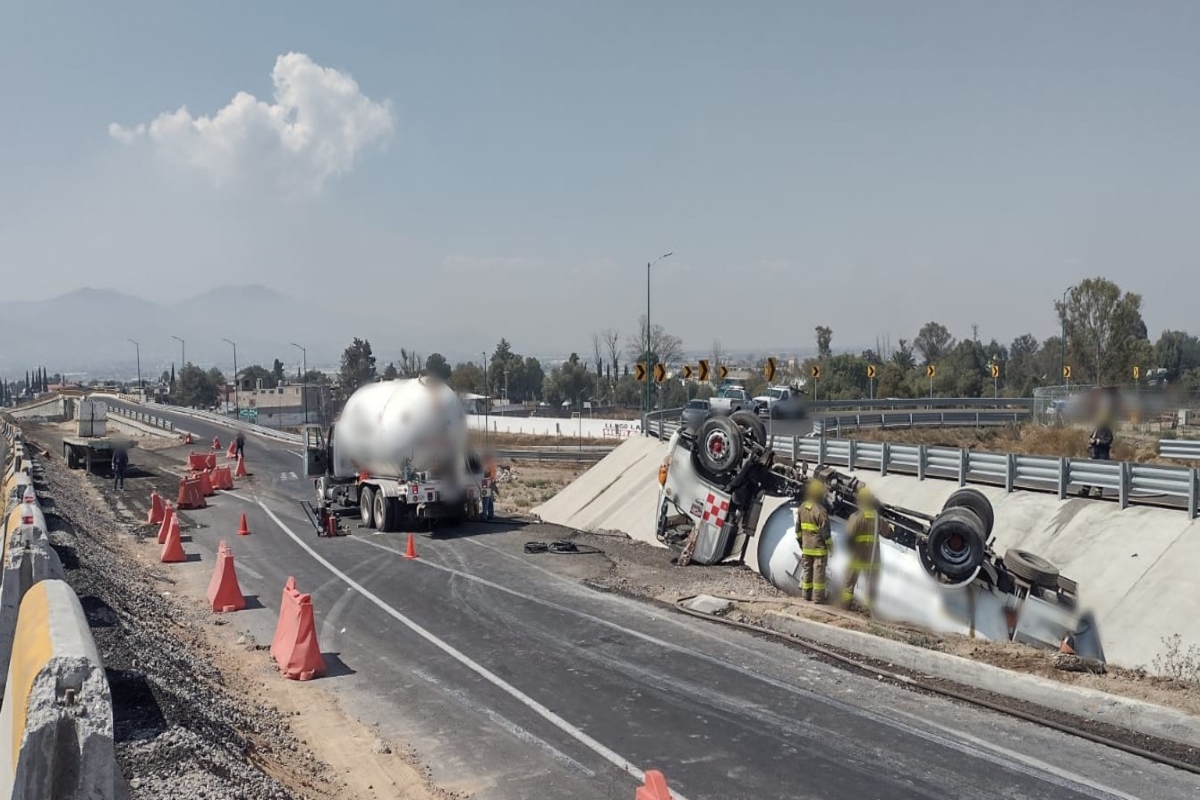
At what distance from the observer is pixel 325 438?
→ 84.7ft

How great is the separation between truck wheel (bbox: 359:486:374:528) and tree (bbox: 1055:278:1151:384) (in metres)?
40.8

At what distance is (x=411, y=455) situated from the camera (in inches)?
858

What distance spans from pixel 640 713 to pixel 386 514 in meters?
14.1

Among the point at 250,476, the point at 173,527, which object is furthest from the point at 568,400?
the point at 173,527

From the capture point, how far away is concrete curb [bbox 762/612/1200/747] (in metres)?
8.43

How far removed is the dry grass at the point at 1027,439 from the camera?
24.6 metres

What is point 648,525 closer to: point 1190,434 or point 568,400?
point 1190,434

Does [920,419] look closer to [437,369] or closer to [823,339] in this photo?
[437,369]

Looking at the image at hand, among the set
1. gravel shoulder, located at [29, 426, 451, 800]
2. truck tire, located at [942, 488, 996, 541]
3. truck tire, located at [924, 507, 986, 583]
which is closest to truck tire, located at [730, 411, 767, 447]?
truck tire, located at [942, 488, 996, 541]

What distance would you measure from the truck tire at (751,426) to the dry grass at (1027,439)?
8.00 meters

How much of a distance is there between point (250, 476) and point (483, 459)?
17.3 metres

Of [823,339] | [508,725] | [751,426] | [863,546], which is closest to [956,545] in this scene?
[863,546]

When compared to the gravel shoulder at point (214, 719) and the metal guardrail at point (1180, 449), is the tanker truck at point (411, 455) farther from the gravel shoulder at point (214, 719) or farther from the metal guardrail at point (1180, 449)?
the metal guardrail at point (1180, 449)

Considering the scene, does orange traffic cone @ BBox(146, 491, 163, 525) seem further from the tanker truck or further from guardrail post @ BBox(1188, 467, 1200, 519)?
guardrail post @ BBox(1188, 467, 1200, 519)
